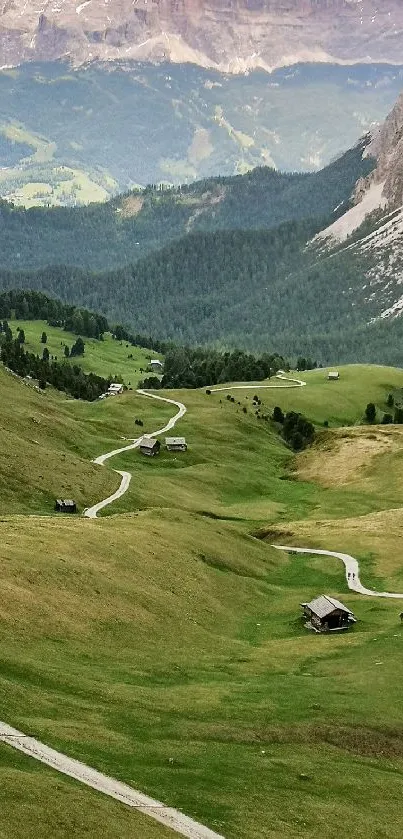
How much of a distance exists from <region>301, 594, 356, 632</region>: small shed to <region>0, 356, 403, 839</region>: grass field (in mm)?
1549

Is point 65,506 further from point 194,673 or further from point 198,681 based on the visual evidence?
point 198,681

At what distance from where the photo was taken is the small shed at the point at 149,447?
19200 cm

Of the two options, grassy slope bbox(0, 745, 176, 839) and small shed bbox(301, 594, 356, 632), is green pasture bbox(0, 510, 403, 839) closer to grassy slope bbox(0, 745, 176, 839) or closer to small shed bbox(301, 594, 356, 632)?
small shed bbox(301, 594, 356, 632)

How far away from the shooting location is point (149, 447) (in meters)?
192

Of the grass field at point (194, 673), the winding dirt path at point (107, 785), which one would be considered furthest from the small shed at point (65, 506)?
the winding dirt path at point (107, 785)

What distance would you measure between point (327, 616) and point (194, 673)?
2518 centimetres

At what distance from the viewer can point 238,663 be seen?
83438mm

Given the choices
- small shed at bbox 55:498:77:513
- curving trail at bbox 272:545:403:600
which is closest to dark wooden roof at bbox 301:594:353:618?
curving trail at bbox 272:545:403:600

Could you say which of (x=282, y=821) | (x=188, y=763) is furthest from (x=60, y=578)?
(x=282, y=821)

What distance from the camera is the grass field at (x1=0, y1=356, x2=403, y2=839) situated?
176 feet

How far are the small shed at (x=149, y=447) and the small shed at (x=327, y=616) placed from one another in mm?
92084

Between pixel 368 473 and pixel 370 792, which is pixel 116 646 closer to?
pixel 370 792

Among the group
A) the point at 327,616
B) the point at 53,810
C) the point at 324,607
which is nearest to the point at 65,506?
the point at 324,607

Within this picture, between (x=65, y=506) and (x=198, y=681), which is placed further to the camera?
(x=65, y=506)
